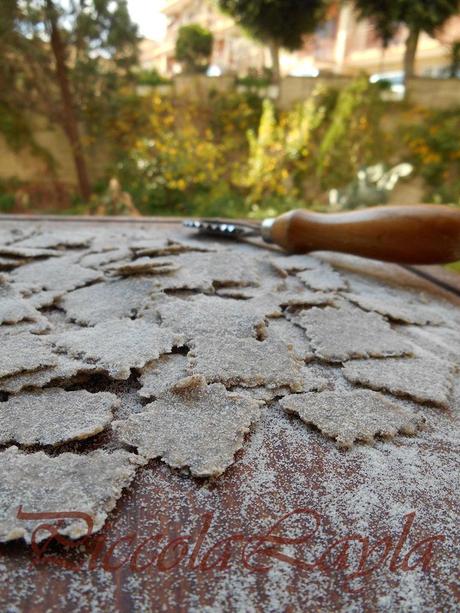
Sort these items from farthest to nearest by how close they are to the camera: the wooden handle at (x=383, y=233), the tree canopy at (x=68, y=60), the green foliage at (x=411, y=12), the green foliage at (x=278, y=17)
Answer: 1. the green foliage at (x=278, y=17)
2. the green foliage at (x=411, y=12)
3. the tree canopy at (x=68, y=60)
4. the wooden handle at (x=383, y=233)

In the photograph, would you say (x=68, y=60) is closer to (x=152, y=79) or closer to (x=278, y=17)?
(x=152, y=79)

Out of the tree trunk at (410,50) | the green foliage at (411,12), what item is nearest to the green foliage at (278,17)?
the green foliage at (411,12)

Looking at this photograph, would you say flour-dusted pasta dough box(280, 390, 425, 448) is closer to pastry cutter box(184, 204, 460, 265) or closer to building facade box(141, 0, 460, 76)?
pastry cutter box(184, 204, 460, 265)

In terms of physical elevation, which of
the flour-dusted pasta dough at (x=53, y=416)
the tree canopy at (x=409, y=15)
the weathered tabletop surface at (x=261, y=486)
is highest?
the tree canopy at (x=409, y=15)

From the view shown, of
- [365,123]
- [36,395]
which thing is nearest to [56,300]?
[36,395]

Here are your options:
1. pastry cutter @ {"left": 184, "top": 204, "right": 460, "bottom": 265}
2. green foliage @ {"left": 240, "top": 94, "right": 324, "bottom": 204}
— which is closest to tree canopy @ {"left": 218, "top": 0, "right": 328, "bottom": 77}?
green foliage @ {"left": 240, "top": 94, "right": 324, "bottom": 204}

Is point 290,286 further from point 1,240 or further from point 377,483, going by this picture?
point 1,240

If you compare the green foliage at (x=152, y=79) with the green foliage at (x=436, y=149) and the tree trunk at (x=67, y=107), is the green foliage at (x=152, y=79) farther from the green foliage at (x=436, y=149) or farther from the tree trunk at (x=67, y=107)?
the green foliage at (x=436, y=149)
